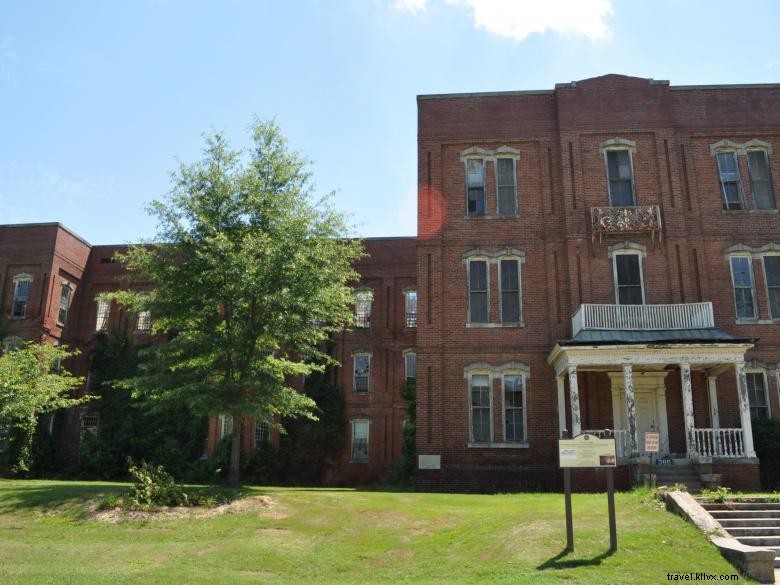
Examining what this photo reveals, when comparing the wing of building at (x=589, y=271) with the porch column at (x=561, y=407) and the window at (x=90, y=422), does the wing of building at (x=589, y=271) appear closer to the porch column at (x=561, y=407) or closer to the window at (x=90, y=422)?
the porch column at (x=561, y=407)

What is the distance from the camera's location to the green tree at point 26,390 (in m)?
25.0

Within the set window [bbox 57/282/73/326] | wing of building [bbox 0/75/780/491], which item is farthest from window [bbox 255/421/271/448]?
window [bbox 57/282/73/326]

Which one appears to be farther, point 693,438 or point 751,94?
point 751,94

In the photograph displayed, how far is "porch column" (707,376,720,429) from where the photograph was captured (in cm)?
2159

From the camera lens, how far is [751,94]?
26172 millimetres

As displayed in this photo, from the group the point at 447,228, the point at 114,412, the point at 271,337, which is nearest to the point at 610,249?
the point at 447,228

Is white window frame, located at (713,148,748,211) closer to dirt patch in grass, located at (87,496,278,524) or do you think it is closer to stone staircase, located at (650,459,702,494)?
stone staircase, located at (650,459,702,494)

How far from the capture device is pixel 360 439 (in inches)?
1357

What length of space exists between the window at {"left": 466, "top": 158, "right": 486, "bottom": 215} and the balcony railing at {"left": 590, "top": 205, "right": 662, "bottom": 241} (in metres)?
3.98

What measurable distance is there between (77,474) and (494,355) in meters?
21.0

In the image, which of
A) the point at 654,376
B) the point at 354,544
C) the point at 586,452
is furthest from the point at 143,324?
the point at 586,452

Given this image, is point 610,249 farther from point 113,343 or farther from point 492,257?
point 113,343

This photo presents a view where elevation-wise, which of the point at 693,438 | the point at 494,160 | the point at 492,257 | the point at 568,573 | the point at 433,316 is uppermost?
the point at 494,160

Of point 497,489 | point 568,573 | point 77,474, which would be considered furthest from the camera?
point 77,474
